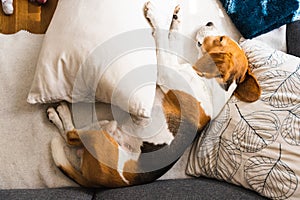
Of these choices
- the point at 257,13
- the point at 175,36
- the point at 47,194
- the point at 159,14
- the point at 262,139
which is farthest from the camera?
the point at 257,13

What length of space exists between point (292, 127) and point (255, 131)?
0.13 meters

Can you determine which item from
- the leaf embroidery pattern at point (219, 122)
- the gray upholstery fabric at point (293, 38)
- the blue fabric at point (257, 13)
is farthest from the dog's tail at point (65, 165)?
the gray upholstery fabric at point (293, 38)

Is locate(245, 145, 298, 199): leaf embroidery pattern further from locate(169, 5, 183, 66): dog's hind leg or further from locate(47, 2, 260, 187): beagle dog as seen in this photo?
locate(169, 5, 183, 66): dog's hind leg

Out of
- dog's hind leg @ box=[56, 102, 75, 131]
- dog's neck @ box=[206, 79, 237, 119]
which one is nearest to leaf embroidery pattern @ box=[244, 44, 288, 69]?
dog's neck @ box=[206, 79, 237, 119]

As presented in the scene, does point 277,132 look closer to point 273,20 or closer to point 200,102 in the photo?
point 200,102

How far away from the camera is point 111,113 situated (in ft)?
5.33

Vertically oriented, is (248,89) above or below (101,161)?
above

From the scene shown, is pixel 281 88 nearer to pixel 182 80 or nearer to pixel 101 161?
pixel 182 80

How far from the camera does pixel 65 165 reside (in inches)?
59.9

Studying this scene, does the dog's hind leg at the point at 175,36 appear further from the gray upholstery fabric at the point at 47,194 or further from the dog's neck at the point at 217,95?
the gray upholstery fabric at the point at 47,194

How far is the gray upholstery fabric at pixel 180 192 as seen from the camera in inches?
56.0

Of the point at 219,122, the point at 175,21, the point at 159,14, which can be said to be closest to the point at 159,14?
the point at 159,14

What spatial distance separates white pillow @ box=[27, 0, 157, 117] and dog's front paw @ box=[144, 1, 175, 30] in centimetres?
5

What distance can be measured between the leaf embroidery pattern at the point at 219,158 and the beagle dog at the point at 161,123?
0.24 feet
